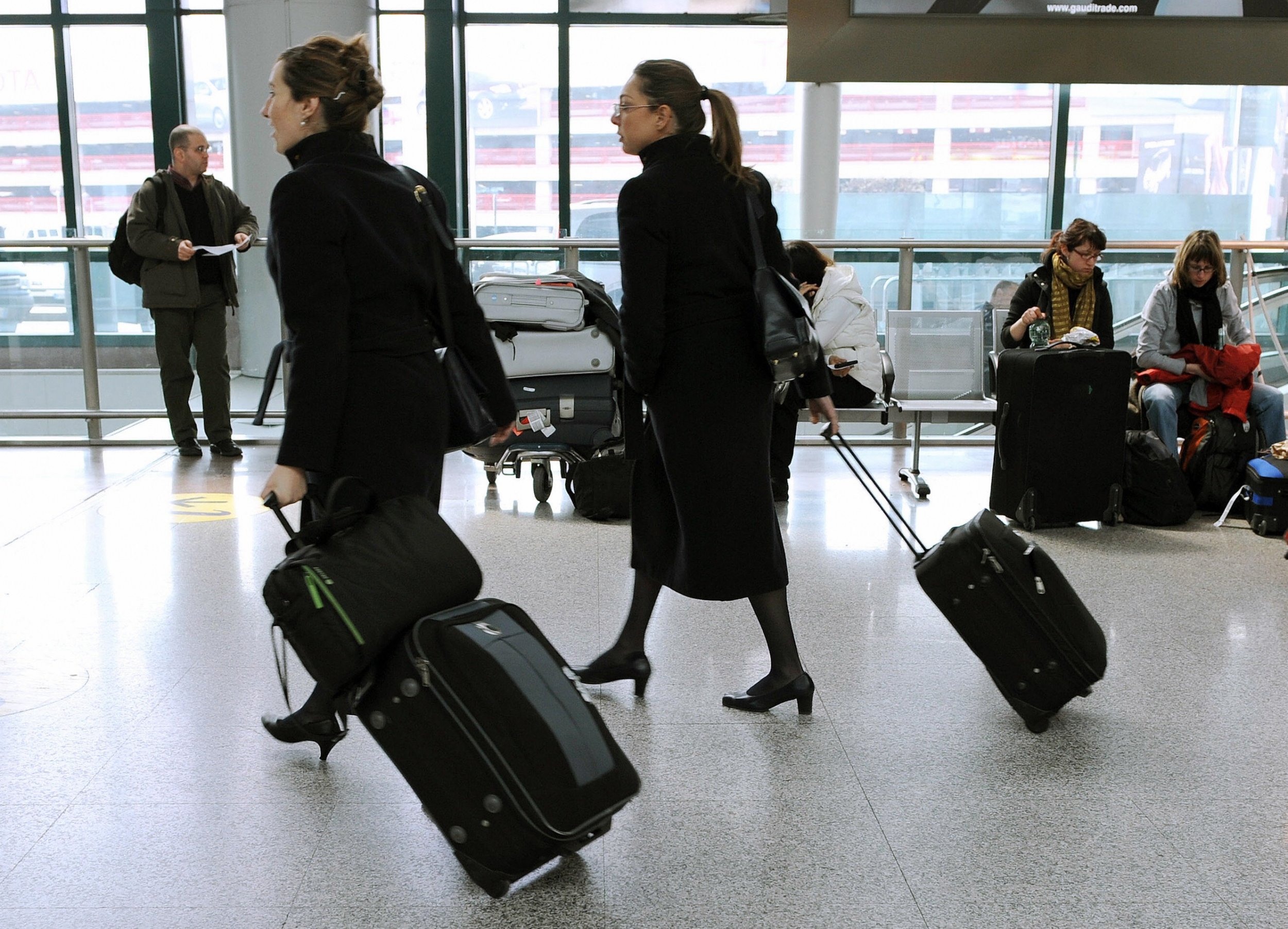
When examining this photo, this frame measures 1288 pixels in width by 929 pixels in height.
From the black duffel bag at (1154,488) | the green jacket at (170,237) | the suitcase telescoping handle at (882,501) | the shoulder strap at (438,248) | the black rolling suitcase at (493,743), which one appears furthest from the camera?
the green jacket at (170,237)

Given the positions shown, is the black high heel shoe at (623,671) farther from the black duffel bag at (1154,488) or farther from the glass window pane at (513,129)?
the glass window pane at (513,129)

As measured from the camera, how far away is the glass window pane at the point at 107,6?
464 inches

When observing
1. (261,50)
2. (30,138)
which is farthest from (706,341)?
(30,138)

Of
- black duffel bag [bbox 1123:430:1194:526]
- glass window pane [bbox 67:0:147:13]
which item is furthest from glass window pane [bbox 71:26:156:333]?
black duffel bag [bbox 1123:430:1194:526]

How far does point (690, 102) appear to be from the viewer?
307 centimetres

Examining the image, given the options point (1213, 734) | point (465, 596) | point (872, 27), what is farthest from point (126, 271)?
point (1213, 734)

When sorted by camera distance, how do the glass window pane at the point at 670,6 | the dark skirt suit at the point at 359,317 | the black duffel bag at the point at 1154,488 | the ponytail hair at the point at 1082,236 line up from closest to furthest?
the dark skirt suit at the point at 359,317, the black duffel bag at the point at 1154,488, the ponytail hair at the point at 1082,236, the glass window pane at the point at 670,6

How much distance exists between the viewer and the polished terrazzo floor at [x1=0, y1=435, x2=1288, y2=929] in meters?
2.33

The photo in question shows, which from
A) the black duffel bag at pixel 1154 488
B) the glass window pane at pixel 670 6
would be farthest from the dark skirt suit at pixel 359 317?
the glass window pane at pixel 670 6

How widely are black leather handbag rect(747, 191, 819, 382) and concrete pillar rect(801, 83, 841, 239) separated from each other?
8839 millimetres

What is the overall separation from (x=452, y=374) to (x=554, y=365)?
3.04 metres

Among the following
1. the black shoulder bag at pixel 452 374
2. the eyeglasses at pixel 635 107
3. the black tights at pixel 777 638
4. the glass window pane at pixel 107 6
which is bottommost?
the black tights at pixel 777 638

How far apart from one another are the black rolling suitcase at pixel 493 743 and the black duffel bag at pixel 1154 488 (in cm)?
410

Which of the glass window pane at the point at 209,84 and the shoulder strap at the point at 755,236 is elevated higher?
the glass window pane at the point at 209,84
